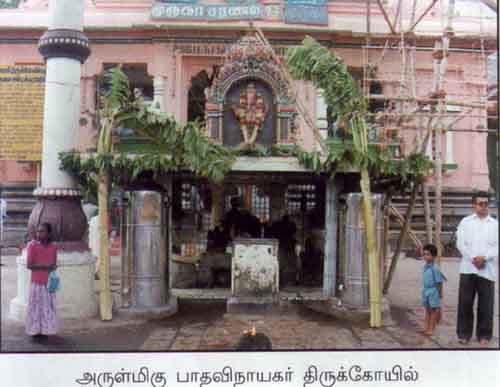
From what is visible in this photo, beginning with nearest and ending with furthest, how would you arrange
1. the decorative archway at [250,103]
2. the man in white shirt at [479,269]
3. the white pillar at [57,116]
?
the man in white shirt at [479,269] < the white pillar at [57,116] < the decorative archway at [250,103]

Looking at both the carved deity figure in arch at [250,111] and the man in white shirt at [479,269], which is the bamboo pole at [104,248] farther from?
the man in white shirt at [479,269]

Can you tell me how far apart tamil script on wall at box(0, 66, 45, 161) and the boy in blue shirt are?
5.56m

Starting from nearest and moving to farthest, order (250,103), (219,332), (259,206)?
(219,332) → (250,103) → (259,206)

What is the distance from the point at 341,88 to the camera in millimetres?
6598

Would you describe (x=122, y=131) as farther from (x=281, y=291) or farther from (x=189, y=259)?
(x=281, y=291)

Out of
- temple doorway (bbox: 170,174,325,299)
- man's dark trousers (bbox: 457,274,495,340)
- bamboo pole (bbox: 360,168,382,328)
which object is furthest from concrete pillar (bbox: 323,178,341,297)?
Answer: man's dark trousers (bbox: 457,274,495,340)

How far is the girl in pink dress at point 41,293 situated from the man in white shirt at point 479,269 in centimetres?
471

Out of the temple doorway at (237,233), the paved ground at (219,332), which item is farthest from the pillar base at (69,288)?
the temple doorway at (237,233)

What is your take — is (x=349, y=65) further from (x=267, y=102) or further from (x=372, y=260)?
(x=372, y=260)

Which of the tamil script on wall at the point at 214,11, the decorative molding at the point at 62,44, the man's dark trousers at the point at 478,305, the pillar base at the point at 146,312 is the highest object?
the tamil script on wall at the point at 214,11

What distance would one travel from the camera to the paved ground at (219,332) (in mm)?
5805

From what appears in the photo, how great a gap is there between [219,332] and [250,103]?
364cm

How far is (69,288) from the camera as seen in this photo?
6707 mm

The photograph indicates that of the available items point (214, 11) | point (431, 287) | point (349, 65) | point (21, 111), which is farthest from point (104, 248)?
point (349, 65)
